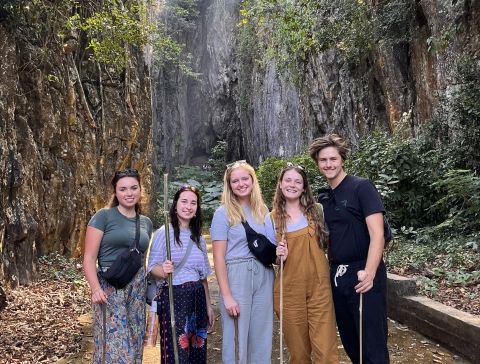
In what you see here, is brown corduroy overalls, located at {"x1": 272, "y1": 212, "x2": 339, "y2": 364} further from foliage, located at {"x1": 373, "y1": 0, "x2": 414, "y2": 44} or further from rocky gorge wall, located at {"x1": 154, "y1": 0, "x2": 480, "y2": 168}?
foliage, located at {"x1": 373, "y1": 0, "x2": 414, "y2": 44}

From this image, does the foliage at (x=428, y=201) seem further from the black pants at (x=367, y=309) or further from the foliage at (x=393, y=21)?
the black pants at (x=367, y=309)

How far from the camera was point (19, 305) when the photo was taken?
18.6 ft

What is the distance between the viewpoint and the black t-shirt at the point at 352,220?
113 inches

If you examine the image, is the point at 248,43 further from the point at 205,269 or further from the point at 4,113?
the point at 205,269

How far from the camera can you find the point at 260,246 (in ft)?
9.64

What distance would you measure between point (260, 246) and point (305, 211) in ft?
1.16

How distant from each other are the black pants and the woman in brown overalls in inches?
3.5

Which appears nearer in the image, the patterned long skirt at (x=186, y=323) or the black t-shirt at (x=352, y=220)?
the black t-shirt at (x=352, y=220)

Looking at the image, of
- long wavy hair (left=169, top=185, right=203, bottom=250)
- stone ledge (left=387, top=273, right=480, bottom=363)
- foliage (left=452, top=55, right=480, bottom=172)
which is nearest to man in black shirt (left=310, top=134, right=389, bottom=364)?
long wavy hair (left=169, top=185, right=203, bottom=250)

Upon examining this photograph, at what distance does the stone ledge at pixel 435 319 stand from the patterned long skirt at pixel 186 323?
219 centimetres

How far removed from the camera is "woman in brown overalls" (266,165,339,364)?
9.62 ft

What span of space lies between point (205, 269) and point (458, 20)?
24.4 ft

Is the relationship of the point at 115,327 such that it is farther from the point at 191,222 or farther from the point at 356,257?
the point at 356,257

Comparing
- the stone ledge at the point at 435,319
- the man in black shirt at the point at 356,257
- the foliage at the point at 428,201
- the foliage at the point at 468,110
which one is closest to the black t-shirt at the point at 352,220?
the man in black shirt at the point at 356,257
